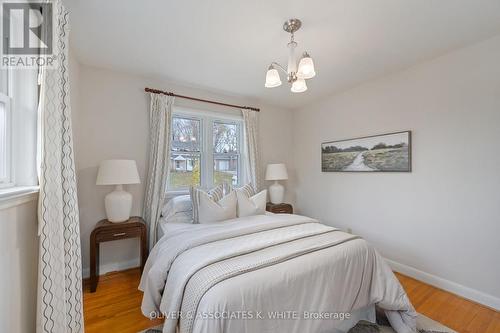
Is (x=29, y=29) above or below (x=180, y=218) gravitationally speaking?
above

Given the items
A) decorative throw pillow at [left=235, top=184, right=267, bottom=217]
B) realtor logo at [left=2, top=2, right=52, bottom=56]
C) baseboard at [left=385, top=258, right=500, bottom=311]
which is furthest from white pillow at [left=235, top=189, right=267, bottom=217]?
realtor logo at [left=2, top=2, right=52, bottom=56]

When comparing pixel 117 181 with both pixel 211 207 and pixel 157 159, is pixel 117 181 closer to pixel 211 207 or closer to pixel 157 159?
pixel 157 159

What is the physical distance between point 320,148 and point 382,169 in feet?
3.47

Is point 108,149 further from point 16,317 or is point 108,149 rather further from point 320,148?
point 320,148

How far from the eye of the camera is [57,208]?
1206mm

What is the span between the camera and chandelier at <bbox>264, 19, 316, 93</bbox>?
1600 mm

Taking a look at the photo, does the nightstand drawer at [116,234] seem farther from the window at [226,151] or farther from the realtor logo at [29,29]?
the realtor logo at [29,29]

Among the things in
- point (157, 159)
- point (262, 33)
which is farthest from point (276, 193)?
point (262, 33)

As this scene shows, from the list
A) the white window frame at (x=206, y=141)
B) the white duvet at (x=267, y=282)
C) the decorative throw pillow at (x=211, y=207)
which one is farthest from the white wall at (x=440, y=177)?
the white window frame at (x=206, y=141)

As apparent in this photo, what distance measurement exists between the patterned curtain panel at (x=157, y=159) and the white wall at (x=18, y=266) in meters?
1.49

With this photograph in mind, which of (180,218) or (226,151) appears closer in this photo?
(180,218)

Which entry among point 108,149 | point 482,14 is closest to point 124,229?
point 108,149

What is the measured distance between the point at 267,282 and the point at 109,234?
6.14 ft

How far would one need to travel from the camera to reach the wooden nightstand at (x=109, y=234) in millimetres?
2215
